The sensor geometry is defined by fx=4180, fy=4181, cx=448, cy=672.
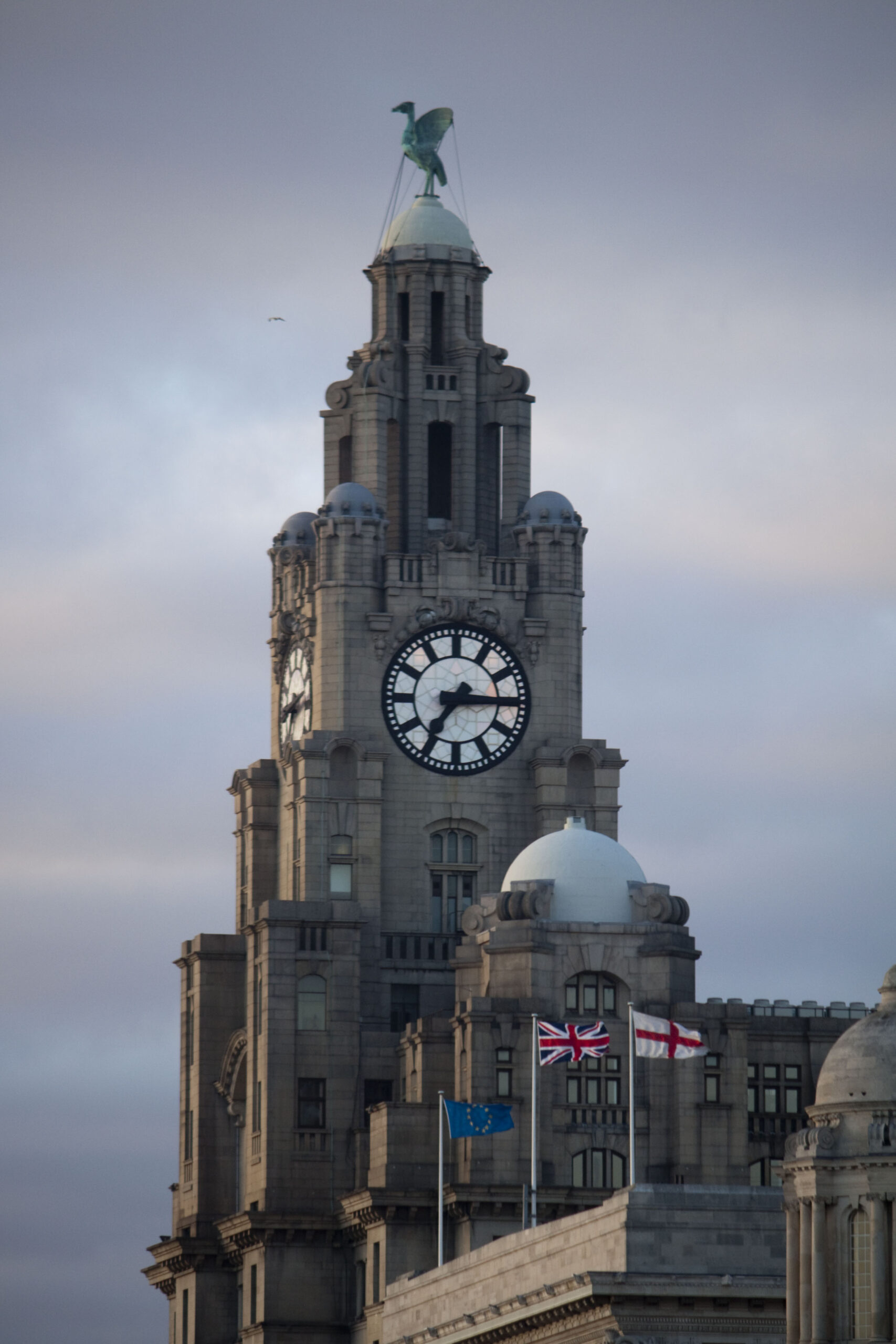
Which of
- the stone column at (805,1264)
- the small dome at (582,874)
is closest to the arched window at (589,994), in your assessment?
the small dome at (582,874)

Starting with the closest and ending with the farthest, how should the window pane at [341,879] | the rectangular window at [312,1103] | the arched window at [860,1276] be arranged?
the arched window at [860,1276] < the rectangular window at [312,1103] < the window pane at [341,879]

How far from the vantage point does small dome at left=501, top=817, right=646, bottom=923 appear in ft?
606

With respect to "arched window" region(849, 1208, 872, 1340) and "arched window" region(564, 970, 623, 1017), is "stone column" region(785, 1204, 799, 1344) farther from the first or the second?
"arched window" region(564, 970, 623, 1017)

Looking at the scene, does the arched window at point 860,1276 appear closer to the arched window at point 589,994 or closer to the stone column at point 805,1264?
the stone column at point 805,1264

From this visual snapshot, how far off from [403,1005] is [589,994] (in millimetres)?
15405

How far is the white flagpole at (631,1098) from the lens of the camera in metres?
166

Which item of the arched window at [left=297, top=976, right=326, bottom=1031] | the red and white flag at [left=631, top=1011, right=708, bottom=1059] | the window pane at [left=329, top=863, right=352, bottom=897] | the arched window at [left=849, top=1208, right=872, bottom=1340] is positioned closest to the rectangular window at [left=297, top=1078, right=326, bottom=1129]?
the arched window at [left=297, top=976, right=326, bottom=1031]

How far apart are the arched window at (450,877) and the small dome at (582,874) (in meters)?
10.6

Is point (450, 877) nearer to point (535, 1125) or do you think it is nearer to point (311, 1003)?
point (311, 1003)

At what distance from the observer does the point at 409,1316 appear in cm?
17088

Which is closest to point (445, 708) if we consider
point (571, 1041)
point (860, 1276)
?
point (571, 1041)

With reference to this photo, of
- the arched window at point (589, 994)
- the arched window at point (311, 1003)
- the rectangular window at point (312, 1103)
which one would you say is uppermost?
the arched window at point (311, 1003)

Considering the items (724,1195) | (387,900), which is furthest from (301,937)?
(724,1195)

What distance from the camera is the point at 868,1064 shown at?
127875mm
